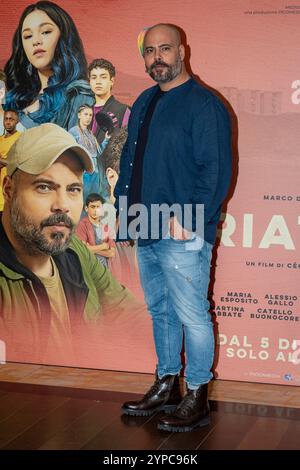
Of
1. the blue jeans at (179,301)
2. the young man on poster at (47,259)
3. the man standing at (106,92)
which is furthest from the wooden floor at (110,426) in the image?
the man standing at (106,92)

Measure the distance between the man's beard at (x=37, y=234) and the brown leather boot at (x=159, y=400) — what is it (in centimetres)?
86

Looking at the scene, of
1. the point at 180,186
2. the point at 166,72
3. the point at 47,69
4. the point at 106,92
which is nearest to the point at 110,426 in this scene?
the point at 180,186

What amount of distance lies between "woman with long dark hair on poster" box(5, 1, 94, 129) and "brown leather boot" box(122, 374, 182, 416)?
4.09ft

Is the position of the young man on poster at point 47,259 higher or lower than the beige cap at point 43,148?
lower

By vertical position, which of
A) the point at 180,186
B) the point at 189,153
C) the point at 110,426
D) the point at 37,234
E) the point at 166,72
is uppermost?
the point at 166,72

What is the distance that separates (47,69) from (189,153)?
1020 millimetres

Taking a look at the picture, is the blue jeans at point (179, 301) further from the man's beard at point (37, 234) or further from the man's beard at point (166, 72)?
the man's beard at point (37, 234)

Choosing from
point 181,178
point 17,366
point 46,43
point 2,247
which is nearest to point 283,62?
point 181,178

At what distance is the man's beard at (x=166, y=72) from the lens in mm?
2686

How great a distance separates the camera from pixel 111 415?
2.84 meters

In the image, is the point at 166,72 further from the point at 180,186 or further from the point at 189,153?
the point at 180,186

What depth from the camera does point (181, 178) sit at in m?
2.69

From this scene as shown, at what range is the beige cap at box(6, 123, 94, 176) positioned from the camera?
3.38 metres
